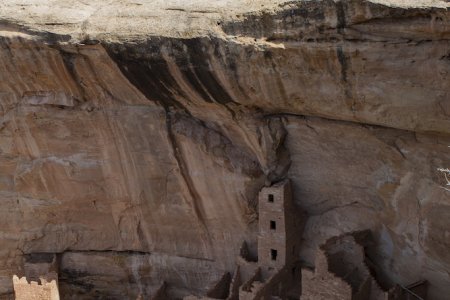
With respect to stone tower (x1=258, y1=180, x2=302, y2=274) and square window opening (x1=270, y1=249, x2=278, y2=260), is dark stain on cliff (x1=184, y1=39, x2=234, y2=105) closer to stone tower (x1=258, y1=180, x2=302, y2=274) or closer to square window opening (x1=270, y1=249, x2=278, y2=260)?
stone tower (x1=258, y1=180, x2=302, y2=274)

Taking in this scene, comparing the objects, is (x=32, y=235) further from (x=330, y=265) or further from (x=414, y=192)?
(x=414, y=192)

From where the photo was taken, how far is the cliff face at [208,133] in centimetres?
783

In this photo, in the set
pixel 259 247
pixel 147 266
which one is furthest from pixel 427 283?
pixel 147 266

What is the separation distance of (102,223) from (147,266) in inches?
42.3

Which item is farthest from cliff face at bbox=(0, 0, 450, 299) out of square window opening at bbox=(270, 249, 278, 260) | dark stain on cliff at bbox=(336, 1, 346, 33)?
square window opening at bbox=(270, 249, 278, 260)

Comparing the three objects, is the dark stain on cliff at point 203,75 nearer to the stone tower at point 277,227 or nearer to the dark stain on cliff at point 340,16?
the stone tower at point 277,227

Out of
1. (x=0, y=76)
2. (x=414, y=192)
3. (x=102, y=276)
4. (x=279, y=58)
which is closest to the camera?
(x=279, y=58)

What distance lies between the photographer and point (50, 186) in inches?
443

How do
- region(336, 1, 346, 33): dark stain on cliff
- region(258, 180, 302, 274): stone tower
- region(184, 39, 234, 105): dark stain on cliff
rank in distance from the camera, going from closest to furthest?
1. region(336, 1, 346, 33): dark stain on cliff
2. region(184, 39, 234, 105): dark stain on cliff
3. region(258, 180, 302, 274): stone tower

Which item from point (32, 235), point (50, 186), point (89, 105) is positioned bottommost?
point (32, 235)

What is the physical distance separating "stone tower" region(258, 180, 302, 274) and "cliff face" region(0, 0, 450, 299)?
261 millimetres

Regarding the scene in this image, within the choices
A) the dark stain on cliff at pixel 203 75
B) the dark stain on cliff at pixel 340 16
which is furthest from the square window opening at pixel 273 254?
the dark stain on cliff at pixel 340 16

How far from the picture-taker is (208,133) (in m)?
10.1

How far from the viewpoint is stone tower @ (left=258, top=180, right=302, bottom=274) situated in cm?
981
